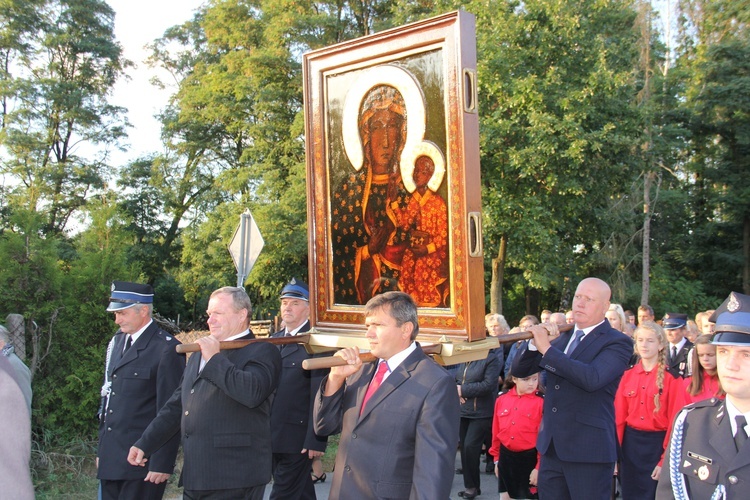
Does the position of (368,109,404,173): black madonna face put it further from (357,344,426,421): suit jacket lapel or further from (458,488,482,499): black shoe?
(458,488,482,499): black shoe

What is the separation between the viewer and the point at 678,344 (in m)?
7.68

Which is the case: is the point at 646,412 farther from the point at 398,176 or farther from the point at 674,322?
the point at 398,176

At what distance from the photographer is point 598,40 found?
17984mm

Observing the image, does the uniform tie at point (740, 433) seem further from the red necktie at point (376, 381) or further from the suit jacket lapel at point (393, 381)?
the red necktie at point (376, 381)

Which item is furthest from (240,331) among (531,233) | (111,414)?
(531,233)

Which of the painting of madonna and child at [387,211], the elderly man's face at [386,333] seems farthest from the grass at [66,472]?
the elderly man's face at [386,333]

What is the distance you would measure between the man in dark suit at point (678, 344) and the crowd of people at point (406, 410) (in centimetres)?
6

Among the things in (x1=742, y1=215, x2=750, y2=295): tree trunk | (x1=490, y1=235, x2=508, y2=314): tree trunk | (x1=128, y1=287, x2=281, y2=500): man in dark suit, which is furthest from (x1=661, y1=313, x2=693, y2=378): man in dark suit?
(x1=742, y1=215, x2=750, y2=295): tree trunk

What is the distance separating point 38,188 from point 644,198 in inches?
872

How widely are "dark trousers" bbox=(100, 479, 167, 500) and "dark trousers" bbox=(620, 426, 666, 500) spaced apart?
3705 mm

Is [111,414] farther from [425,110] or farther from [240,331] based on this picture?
[425,110]

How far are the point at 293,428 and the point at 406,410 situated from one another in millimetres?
2583

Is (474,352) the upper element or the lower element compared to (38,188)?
lower

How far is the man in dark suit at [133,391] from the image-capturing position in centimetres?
483
